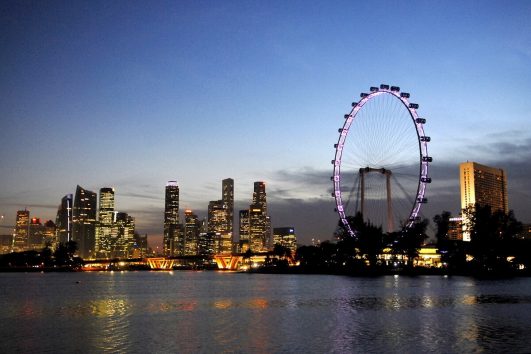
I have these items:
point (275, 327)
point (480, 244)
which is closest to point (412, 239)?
point (480, 244)

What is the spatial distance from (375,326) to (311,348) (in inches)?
488

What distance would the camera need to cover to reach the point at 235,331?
46.9m

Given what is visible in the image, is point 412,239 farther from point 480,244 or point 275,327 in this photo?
point 275,327

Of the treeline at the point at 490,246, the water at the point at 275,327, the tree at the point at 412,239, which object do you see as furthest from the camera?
the tree at the point at 412,239

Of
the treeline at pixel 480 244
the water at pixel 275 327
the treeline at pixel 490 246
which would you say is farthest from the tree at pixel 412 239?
the water at pixel 275 327

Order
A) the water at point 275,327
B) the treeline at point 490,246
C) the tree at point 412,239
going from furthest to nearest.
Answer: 1. the tree at point 412,239
2. the treeline at point 490,246
3. the water at point 275,327

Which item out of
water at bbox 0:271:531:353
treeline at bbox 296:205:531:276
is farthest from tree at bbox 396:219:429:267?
water at bbox 0:271:531:353

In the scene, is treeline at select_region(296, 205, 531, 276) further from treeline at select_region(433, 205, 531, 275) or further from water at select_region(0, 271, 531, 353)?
water at select_region(0, 271, 531, 353)

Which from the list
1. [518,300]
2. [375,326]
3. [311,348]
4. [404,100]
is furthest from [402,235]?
[311,348]

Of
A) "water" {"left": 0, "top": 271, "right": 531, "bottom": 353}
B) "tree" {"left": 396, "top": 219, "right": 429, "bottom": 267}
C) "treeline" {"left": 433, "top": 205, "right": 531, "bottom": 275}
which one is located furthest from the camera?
"tree" {"left": 396, "top": 219, "right": 429, "bottom": 267}

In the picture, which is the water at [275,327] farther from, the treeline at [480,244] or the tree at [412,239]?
the tree at [412,239]

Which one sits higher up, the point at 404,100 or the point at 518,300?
the point at 404,100

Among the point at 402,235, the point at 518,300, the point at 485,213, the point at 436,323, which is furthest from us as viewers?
the point at 402,235

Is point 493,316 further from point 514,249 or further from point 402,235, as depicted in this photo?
→ point 402,235
